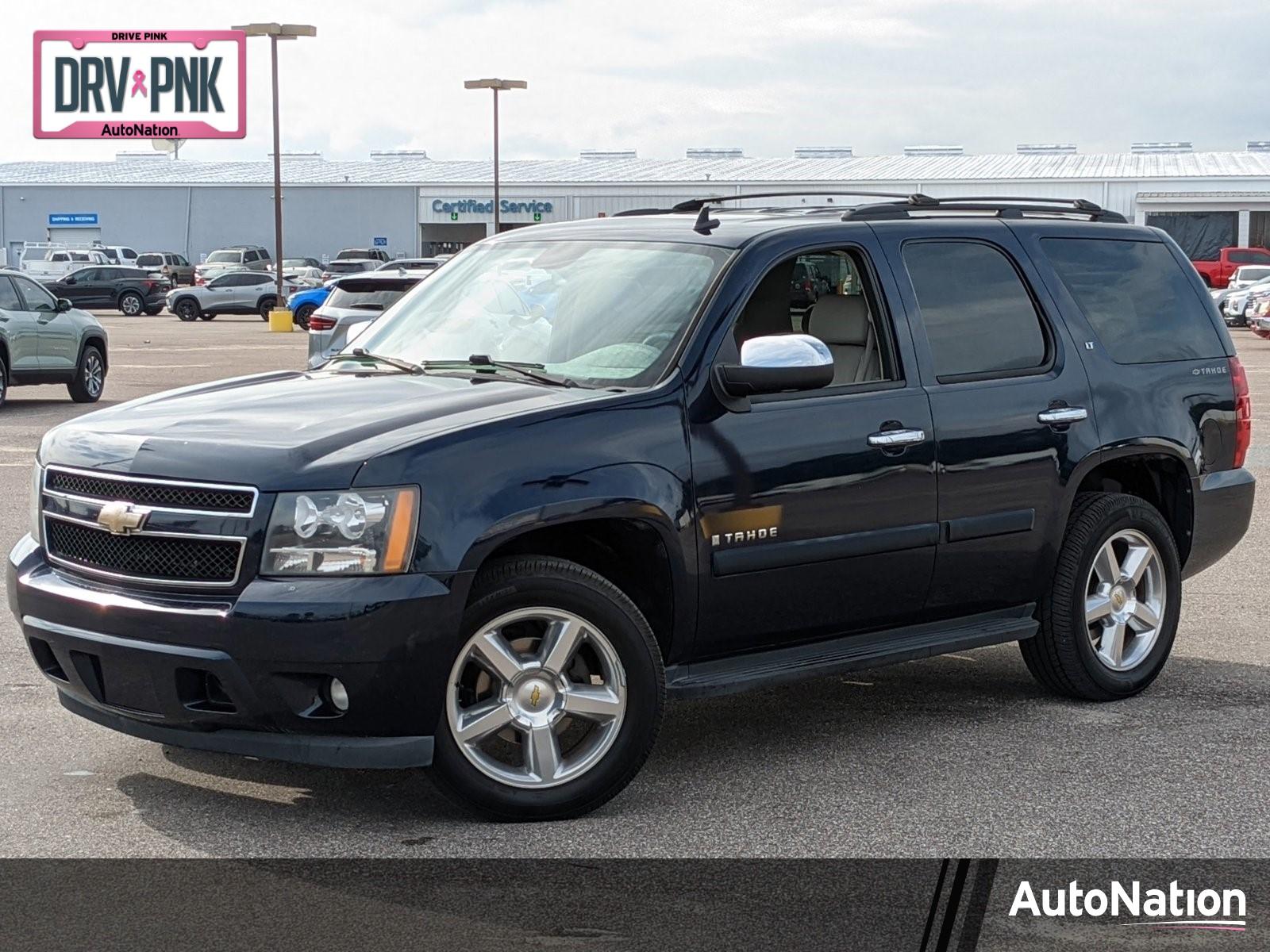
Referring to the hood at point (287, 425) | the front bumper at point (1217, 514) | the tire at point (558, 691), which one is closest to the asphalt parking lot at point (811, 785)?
the tire at point (558, 691)

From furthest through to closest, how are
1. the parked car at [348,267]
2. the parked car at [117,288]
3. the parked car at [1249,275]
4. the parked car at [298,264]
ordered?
A: the parked car at [298,264] < the parked car at [348,267] < the parked car at [117,288] < the parked car at [1249,275]

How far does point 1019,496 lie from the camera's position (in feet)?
19.9

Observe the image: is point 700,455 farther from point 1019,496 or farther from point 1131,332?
point 1131,332

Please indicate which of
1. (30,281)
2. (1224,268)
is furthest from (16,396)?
(1224,268)

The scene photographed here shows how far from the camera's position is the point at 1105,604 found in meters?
6.46

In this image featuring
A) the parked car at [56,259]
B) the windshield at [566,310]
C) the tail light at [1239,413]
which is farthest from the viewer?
the parked car at [56,259]

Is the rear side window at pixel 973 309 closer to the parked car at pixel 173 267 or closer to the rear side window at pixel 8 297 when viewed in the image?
the rear side window at pixel 8 297

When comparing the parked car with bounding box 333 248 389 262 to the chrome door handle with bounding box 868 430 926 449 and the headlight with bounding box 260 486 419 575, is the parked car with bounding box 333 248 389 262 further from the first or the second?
the headlight with bounding box 260 486 419 575

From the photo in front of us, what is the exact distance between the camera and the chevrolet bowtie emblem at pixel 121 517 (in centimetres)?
477

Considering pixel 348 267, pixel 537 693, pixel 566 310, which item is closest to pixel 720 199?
pixel 566 310

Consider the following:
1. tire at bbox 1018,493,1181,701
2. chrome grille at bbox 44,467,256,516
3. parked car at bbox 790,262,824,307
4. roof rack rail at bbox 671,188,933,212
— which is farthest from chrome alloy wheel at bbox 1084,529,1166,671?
chrome grille at bbox 44,467,256,516

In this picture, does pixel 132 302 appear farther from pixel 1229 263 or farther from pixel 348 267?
pixel 1229 263

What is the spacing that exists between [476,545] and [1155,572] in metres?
3.11

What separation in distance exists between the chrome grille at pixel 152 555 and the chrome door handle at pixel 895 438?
213 centimetres
